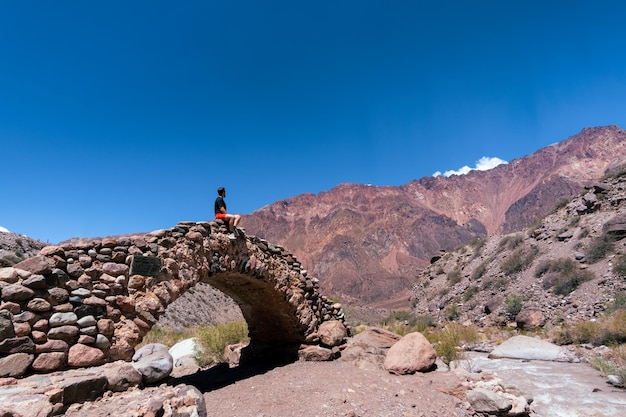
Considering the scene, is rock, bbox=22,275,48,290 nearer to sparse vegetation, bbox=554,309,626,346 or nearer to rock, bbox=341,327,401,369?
rock, bbox=341,327,401,369

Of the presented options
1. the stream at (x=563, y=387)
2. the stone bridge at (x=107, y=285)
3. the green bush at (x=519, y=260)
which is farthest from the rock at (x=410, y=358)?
the green bush at (x=519, y=260)

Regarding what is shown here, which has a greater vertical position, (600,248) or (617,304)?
(600,248)

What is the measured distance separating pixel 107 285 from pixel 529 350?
1260 cm

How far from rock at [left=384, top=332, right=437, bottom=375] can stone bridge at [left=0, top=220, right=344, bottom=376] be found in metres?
3.12

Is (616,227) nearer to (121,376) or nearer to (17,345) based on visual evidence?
(121,376)

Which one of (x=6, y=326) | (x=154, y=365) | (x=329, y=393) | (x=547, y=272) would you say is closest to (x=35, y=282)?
(x=6, y=326)

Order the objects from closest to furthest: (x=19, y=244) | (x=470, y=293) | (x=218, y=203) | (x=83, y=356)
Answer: (x=83, y=356)
(x=218, y=203)
(x=470, y=293)
(x=19, y=244)

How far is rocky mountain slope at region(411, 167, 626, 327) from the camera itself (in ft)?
56.3

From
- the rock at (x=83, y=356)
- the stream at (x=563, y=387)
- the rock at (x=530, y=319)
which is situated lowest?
the stream at (x=563, y=387)

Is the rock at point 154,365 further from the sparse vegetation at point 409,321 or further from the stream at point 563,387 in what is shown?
the sparse vegetation at point 409,321

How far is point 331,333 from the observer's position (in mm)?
10664

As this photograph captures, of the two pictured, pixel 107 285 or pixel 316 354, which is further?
pixel 316 354

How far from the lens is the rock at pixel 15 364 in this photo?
4.95 metres

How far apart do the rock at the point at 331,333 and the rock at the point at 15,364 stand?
6.87m
